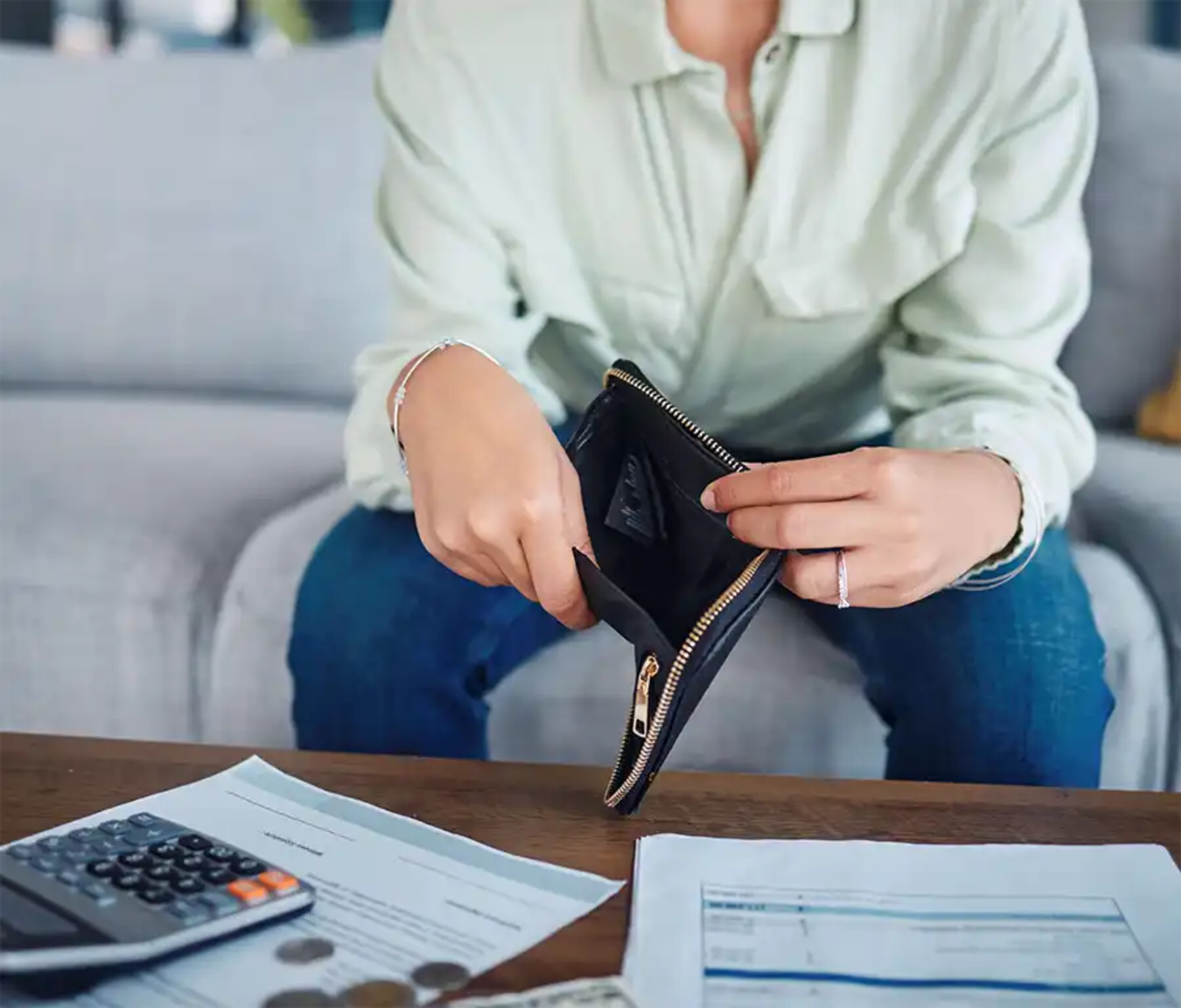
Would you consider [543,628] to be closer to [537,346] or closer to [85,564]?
[537,346]

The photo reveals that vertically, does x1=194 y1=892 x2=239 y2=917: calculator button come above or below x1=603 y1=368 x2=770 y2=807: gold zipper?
below

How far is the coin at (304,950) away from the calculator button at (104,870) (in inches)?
2.9

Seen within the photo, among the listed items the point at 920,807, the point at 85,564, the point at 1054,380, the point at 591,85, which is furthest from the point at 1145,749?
the point at 85,564

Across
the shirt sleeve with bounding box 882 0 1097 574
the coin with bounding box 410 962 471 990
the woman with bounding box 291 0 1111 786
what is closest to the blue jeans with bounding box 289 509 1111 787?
the woman with bounding box 291 0 1111 786

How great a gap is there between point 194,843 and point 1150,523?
74 centimetres

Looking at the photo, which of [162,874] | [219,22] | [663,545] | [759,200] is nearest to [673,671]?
[663,545]

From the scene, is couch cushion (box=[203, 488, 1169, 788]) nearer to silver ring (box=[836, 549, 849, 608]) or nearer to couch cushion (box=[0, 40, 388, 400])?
silver ring (box=[836, 549, 849, 608])

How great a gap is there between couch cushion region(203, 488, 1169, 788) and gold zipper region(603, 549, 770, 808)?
0.90 feet

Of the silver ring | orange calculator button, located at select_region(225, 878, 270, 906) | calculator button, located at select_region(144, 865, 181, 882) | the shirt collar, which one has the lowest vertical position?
calculator button, located at select_region(144, 865, 181, 882)

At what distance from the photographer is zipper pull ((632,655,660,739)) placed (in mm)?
507

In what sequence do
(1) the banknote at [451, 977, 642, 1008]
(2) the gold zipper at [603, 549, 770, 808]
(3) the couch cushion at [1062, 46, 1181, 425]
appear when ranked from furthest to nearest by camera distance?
(3) the couch cushion at [1062, 46, 1181, 425]
(2) the gold zipper at [603, 549, 770, 808]
(1) the banknote at [451, 977, 642, 1008]

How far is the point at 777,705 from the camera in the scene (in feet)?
2.60

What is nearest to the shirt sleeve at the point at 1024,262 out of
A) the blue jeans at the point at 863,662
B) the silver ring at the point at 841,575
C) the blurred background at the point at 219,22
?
the blue jeans at the point at 863,662

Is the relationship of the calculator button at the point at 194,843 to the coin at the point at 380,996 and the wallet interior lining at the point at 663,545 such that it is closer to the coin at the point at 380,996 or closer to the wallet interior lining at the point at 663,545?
the coin at the point at 380,996
